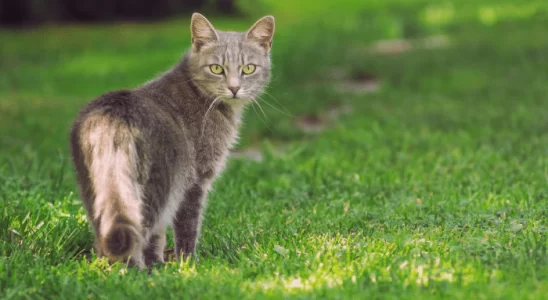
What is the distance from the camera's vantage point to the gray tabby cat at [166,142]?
3838 millimetres

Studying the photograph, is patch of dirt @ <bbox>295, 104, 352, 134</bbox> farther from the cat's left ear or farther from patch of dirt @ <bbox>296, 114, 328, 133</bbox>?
the cat's left ear

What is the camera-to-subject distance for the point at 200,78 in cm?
492

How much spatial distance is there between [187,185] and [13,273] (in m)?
1.11

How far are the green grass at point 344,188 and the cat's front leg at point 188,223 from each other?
0.13m

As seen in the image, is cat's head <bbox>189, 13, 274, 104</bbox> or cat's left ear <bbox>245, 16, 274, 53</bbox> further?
cat's left ear <bbox>245, 16, 274, 53</bbox>

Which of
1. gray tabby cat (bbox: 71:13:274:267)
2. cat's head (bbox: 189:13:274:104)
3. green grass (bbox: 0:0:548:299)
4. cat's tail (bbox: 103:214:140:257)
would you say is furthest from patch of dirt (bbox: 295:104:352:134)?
cat's tail (bbox: 103:214:140:257)

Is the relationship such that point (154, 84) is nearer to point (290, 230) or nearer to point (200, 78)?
point (200, 78)

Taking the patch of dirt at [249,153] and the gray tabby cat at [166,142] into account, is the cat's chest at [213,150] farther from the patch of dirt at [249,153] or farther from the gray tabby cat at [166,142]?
the patch of dirt at [249,153]

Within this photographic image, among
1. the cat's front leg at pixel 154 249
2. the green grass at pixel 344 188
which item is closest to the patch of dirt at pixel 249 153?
the green grass at pixel 344 188

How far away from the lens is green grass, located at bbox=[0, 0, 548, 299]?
383cm

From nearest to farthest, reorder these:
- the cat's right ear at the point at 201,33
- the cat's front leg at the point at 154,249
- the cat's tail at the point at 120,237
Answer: the cat's tail at the point at 120,237, the cat's front leg at the point at 154,249, the cat's right ear at the point at 201,33

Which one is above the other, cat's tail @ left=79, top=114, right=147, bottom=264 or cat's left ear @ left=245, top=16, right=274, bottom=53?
cat's left ear @ left=245, top=16, right=274, bottom=53

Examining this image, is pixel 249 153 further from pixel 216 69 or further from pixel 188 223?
pixel 188 223

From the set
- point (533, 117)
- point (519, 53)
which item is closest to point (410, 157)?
point (533, 117)
